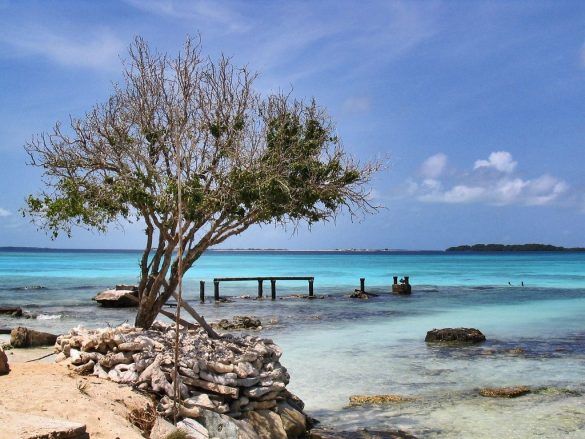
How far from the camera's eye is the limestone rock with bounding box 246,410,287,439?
1057 cm

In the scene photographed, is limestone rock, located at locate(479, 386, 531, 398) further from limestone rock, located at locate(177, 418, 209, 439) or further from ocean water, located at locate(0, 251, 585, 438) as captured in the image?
limestone rock, located at locate(177, 418, 209, 439)

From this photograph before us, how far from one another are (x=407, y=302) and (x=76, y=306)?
69.6ft

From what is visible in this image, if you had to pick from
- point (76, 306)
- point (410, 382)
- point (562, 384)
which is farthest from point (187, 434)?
point (76, 306)

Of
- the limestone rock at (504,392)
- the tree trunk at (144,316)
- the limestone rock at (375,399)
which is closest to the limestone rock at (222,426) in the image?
the tree trunk at (144,316)

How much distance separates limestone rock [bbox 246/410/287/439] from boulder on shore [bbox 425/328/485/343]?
46.9 feet

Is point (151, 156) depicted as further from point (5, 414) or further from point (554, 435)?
point (554, 435)

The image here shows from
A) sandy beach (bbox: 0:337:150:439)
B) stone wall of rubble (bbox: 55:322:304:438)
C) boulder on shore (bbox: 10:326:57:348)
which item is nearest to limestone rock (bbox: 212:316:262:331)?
boulder on shore (bbox: 10:326:57:348)

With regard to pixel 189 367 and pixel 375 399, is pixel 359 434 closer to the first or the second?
pixel 375 399

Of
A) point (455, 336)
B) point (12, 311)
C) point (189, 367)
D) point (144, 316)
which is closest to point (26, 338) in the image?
point (144, 316)

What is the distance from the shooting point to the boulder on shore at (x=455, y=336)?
78.0 feet

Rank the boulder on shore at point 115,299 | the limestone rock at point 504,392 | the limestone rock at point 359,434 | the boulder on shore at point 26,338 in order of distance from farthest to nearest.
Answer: the boulder on shore at point 115,299 < the boulder on shore at point 26,338 < the limestone rock at point 504,392 < the limestone rock at point 359,434

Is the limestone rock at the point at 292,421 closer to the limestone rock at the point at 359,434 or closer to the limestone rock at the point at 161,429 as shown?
the limestone rock at the point at 359,434

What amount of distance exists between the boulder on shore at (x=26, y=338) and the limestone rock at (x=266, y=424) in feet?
32.6

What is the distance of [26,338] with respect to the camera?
59.1 feet
